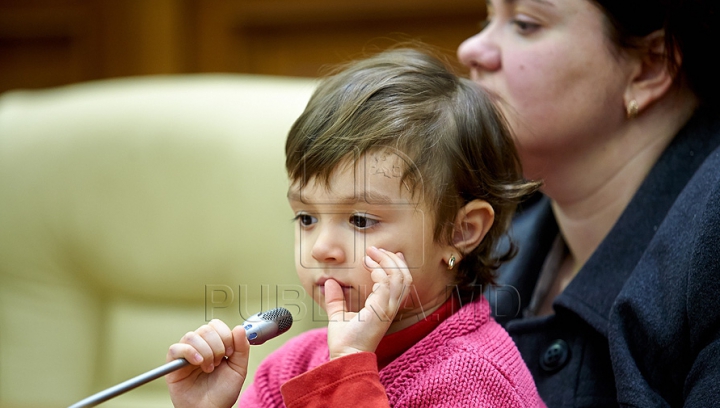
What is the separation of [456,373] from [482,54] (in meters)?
0.47

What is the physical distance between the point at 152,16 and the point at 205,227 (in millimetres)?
962

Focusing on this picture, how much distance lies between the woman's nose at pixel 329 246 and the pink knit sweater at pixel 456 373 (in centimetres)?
12

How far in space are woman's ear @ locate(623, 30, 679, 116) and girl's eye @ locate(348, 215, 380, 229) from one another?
462 millimetres

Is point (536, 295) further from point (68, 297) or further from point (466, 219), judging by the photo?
point (68, 297)

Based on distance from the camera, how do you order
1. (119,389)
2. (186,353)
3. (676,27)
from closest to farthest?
(119,389), (186,353), (676,27)

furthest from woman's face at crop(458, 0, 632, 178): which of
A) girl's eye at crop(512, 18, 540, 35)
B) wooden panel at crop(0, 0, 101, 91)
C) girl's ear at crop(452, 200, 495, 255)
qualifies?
wooden panel at crop(0, 0, 101, 91)

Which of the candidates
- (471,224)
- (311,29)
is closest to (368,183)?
(471,224)

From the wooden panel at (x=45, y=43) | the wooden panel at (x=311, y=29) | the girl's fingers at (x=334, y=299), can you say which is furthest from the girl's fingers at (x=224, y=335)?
the wooden panel at (x=45, y=43)

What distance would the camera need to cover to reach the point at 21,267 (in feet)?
4.95

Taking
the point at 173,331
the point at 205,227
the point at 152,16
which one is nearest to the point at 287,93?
the point at 205,227

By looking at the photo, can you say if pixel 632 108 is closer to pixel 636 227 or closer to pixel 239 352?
pixel 636 227

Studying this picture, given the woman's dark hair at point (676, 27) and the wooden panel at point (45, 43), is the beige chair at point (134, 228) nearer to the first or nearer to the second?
the woman's dark hair at point (676, 27)

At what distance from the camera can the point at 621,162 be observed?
1100 millimetres

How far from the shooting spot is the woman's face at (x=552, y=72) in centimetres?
103
